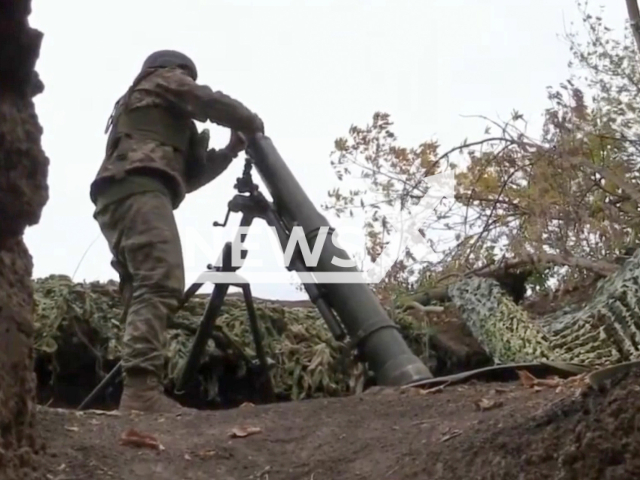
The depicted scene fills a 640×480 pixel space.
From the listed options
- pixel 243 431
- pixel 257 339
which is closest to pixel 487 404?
pixel 243 431

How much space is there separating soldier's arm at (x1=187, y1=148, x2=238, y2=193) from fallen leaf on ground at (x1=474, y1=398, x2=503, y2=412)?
1790 millimetres

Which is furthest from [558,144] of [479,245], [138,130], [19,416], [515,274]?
[19,416]

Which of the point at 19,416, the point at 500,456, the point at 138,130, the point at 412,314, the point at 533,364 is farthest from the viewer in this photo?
the point at 412,314

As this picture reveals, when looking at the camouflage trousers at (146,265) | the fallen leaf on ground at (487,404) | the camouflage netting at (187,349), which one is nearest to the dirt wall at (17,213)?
the fallen leaf on ground at (487,404)

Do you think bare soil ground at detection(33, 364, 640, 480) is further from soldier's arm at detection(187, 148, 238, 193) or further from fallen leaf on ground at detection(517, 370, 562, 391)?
soldier's arm at detection(187, 148, 238, 193)

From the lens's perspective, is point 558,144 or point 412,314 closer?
point 412,314

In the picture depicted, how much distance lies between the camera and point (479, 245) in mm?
6855

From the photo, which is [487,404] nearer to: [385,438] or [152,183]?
[385,438]

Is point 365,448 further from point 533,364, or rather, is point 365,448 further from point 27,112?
point 27,112

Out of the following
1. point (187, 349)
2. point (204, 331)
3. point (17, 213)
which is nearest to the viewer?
point (17, 213)

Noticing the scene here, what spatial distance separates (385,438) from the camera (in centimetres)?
282

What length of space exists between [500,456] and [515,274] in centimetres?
373

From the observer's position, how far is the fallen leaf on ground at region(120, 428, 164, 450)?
2756 mm

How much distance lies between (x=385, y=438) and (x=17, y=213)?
5.07 feet
